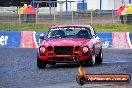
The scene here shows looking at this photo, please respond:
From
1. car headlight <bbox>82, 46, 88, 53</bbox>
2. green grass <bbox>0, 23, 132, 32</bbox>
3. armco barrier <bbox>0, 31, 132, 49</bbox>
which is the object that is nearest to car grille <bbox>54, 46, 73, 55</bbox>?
car headlight <bbox>82, 46, 88, 53</bbox>

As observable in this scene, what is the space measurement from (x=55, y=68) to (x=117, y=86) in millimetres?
6120

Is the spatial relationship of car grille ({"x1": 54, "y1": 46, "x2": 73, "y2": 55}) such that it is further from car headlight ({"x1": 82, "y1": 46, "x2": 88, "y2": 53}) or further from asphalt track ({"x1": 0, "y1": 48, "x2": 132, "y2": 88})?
asphalt track ({"x1": 0, "y1": 48, "x2": 132, "y2": 88})

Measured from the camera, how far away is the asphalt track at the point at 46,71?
568 inches

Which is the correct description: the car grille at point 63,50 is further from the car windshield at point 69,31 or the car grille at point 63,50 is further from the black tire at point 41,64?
the car windshield at point 69,31

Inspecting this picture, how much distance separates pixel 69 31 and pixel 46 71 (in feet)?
9.41

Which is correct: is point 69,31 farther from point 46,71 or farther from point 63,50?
point 46,71

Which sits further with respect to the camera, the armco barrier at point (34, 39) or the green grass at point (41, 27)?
the green grass at point (41, 27)

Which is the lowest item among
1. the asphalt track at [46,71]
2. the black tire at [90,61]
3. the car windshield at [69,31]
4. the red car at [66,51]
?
the asphalt track at [46,71]

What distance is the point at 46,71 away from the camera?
18.0m

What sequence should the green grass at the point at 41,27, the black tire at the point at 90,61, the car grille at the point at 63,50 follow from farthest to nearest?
the green grass at the point at 41,27 < the black tire at the point at 90,61 < the car grille at the point at 63,50

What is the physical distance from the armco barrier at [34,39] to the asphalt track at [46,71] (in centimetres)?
483

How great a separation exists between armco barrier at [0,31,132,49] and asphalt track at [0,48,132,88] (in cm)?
483

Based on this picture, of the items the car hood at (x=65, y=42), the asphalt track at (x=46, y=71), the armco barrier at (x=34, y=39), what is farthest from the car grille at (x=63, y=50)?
the armco barrier at (x=34, y=39)

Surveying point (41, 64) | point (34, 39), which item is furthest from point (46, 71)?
point (34, 39)
